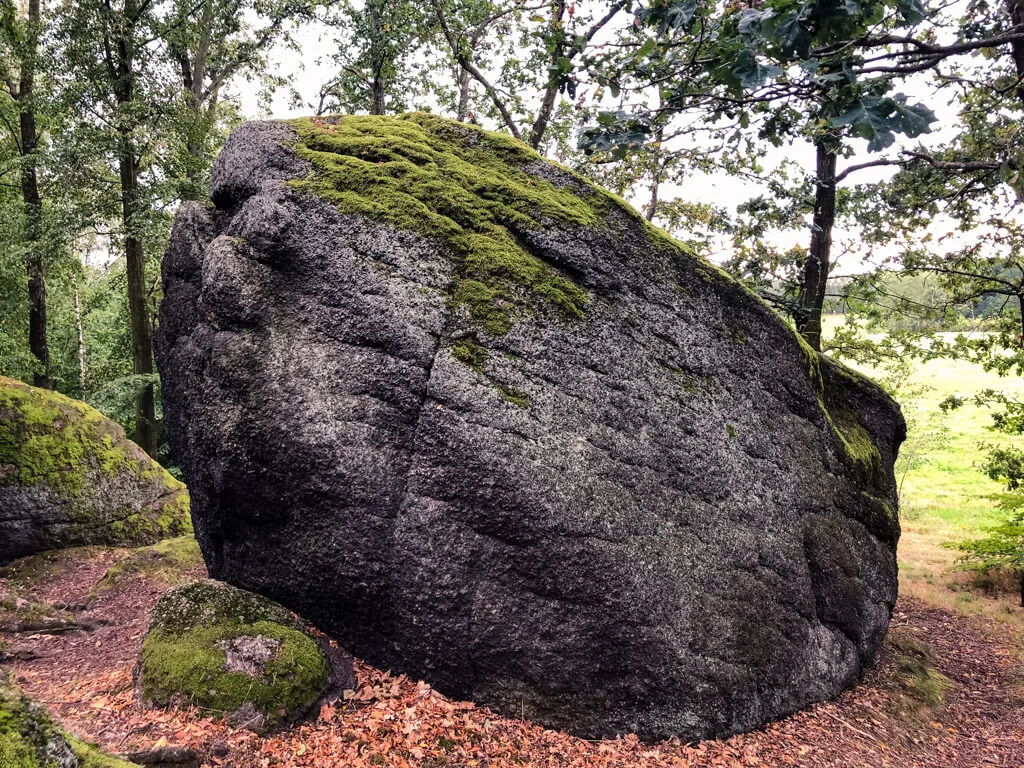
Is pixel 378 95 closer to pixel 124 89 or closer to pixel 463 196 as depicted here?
pixel 124 89

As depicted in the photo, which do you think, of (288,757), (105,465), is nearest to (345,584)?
(288,757)

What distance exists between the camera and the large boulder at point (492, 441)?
538 centimetres

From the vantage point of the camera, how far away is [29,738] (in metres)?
1.87

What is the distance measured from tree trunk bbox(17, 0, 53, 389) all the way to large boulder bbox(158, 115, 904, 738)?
11.1 m

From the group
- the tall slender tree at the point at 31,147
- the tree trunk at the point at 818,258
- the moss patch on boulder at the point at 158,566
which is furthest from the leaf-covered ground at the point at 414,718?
the tall slender tree at the point at 31,147

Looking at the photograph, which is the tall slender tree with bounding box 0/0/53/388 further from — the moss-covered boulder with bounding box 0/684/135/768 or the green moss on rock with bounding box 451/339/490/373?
the moss-covered boulder with bounding box 0/684/135/768

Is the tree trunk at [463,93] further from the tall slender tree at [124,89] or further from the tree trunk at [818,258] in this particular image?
the tree trunk at [818,258]

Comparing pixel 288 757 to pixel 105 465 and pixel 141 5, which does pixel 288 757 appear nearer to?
pixel 105 465

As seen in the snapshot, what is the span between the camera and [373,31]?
1444 centimetres

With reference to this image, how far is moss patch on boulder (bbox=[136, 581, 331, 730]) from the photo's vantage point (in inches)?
191

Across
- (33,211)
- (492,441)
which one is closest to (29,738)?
(492,441)

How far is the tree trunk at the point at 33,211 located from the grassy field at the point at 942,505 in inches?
874

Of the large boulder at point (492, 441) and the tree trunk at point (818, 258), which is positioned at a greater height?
the tree trunk at point (818, 258)

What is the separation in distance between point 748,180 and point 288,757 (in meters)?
14.7
